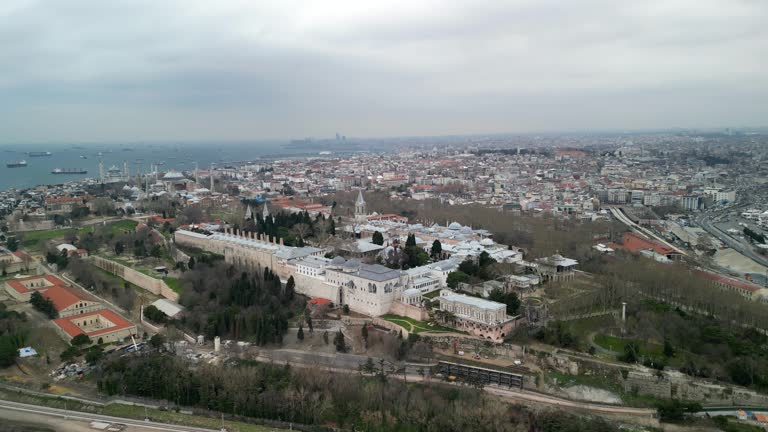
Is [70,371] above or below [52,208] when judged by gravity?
below

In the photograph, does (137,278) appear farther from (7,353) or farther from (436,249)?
(436,249)

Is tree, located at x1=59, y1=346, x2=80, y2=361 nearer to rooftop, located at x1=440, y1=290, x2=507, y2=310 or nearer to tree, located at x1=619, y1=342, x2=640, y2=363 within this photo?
rooftop, located at x1=440, y1=290, x2=507, y2=310

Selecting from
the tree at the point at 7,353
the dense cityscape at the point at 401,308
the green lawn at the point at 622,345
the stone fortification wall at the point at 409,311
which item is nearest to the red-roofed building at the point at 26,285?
the dense cityscape at the point at 401,308

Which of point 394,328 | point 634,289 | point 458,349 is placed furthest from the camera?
point 634,289

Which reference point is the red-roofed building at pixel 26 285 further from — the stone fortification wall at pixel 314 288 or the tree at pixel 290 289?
the stone fortification wall at pixel 314 288

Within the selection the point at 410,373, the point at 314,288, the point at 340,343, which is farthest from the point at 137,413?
the point at 314,288

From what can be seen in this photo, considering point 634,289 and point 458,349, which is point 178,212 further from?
point 634,289

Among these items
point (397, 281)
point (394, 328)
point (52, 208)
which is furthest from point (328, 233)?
point (52, 208)
